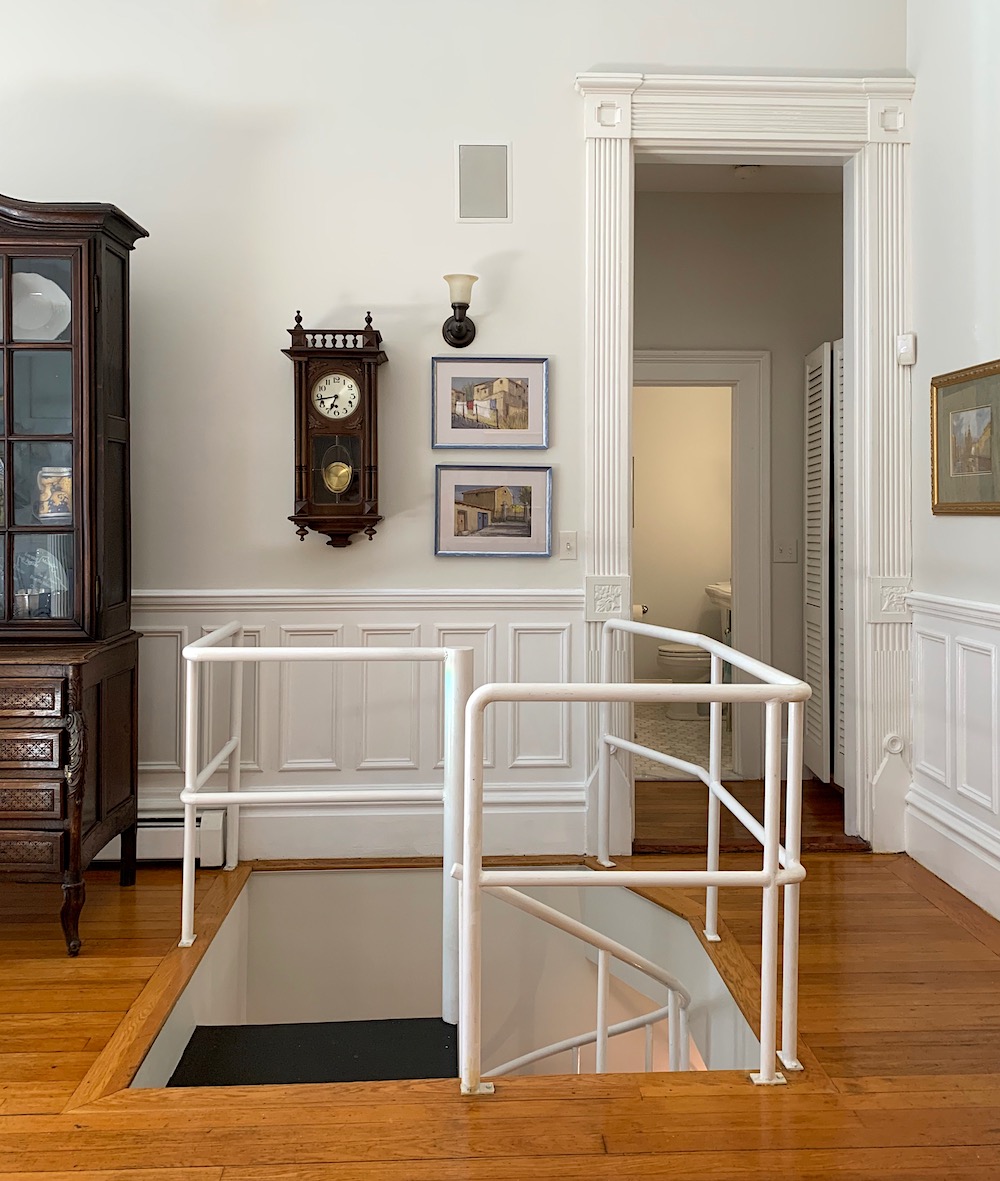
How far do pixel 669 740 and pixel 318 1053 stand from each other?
361cm

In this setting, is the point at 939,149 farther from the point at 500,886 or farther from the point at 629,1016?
the point at 629,1016

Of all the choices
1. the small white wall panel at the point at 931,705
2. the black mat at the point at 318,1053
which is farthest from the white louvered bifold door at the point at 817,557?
the black mat at the point at 318,1053

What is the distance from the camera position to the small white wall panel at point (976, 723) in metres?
3.44

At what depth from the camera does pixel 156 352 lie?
3.93 m

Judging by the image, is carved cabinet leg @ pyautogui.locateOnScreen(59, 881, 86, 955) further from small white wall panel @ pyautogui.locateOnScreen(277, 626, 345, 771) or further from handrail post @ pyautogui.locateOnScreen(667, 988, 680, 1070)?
handrail post @ pyautogui.locateOnScreen(667, 988, 680, 1070)

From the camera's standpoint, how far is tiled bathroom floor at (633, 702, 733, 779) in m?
5.40

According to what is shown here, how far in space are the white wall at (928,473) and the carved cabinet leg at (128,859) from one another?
2.86 m

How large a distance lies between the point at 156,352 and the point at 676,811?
9.23 ft

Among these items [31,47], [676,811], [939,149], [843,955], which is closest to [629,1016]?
[676,811]

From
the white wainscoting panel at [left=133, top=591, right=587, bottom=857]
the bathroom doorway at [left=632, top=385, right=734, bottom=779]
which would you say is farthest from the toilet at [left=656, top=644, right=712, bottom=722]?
the white wainscoting panel at [left=133, top=591, right=587, bottom=857]

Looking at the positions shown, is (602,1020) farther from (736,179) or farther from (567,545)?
(736,179)

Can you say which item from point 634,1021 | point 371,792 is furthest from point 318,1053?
point 634,1021

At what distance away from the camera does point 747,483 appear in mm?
5199

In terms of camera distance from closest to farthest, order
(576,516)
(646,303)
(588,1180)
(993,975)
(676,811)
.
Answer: (588,1180), (993,975), (576,516), (676,811), (646,303)
